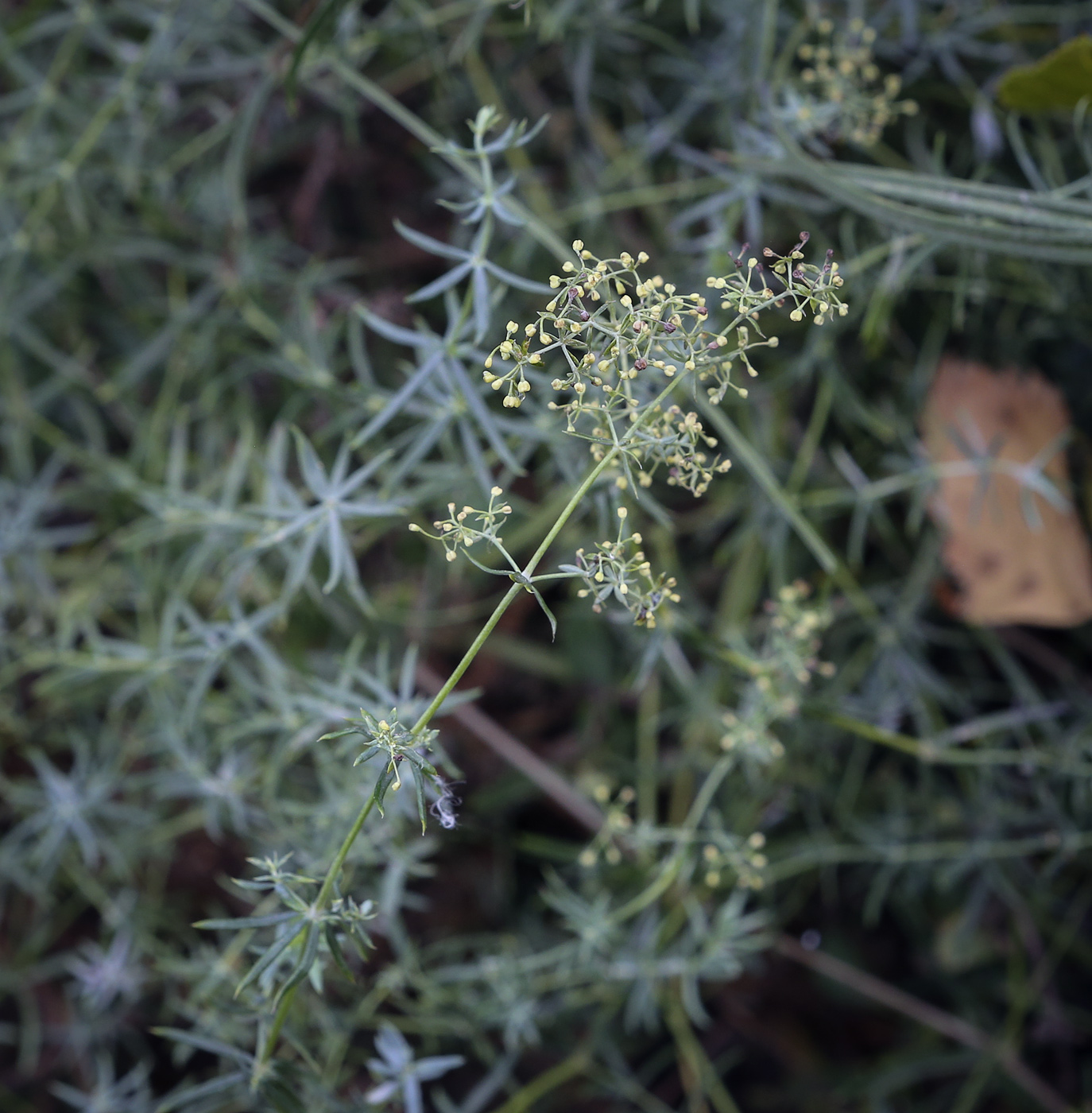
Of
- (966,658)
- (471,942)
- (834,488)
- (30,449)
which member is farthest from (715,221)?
(30,449)

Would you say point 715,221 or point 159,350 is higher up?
point 715,221

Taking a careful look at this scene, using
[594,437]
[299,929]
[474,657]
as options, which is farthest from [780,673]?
[299,929]

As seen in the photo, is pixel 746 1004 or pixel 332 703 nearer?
pixel 332 703

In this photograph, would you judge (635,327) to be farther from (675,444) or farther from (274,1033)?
(274,1033)

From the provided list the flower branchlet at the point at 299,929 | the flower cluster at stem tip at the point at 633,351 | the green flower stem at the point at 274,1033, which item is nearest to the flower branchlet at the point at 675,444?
the flower cluster at stem tip at the point at 633,351

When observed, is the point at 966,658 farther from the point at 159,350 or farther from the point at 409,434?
the point at 159,350

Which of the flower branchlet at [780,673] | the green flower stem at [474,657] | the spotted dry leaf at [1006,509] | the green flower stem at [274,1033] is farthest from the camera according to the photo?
the spotted dry leaf at [1006,509]

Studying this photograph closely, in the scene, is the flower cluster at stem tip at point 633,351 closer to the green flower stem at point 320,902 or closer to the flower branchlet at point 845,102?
the green flower stem at point 320,902
